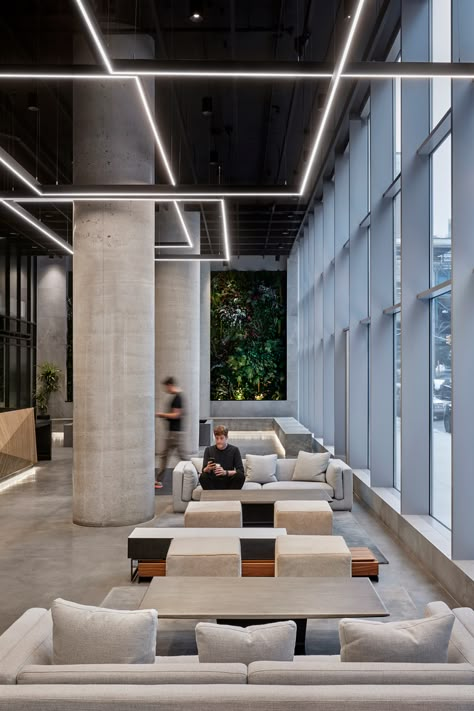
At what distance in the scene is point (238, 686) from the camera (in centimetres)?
274

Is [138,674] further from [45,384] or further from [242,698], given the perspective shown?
[45,384]

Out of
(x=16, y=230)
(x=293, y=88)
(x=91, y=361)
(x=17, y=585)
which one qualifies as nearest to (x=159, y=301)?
(x=16, y=230)

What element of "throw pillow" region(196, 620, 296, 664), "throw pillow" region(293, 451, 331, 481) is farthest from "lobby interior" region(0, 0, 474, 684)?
"throw pillow" region(196, 620, 296, 664)

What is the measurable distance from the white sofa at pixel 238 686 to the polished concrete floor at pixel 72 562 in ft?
9.16

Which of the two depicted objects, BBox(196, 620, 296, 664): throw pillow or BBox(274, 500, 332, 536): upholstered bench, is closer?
BBox(196, 620, 296, 664): throw pillow

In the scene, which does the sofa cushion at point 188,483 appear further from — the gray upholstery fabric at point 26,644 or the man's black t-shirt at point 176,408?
the gray upholstery fabric at point 26,644

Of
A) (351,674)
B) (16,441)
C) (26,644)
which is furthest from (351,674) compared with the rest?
(16,441)

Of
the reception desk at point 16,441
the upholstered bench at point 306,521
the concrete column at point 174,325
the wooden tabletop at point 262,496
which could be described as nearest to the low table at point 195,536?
the upholstered bench at point 306,521

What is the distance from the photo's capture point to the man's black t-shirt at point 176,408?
11156 millimetres

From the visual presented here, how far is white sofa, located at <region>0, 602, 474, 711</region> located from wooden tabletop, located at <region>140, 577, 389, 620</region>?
1304mm

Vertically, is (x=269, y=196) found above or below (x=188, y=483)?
above

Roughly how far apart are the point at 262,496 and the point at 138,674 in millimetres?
5373

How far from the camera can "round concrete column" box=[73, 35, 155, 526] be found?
901cm

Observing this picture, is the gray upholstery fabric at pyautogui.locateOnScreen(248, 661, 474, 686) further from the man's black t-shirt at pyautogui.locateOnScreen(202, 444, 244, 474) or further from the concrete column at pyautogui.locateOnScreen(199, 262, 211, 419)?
the concrete column at pyautogui.locateOnScreen(199, 262, 211, 419)
